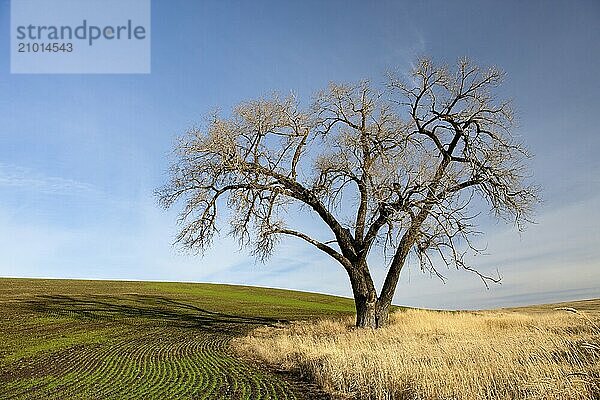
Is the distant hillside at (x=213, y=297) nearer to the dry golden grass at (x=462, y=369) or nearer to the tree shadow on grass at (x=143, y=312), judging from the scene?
the tree shadow on grass at (x=143, y=312)

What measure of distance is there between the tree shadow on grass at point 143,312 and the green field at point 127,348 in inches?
2.8

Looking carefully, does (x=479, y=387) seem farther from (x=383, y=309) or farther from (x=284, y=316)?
(x=284, y=316)

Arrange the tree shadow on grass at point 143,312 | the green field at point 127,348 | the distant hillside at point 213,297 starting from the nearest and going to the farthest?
1. the green field at point 127,348
2. the tree shadow on grass at point 143,312
3. the distant hillside at point 213,297

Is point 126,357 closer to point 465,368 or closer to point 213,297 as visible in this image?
point 465,368

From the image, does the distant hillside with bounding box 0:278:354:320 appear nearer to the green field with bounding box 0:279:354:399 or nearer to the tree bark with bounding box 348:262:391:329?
the green field with bounding box 0:279:354:399

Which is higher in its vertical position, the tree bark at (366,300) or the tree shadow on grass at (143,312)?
the tree bark at (366,300)

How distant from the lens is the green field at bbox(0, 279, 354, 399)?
12.2 meters

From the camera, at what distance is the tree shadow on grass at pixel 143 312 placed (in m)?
34.2

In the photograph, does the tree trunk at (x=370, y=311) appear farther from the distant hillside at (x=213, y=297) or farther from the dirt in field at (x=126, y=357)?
the distant hillside at (x=213, y=297)

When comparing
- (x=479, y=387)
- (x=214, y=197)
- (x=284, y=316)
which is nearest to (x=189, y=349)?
(x=214, y=197)

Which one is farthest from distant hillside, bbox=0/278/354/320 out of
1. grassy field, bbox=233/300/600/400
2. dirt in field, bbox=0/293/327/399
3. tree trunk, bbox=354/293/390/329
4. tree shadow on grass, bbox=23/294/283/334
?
grassy field, bbox=233/300/600/400

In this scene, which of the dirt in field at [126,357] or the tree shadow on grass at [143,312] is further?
the tree shadow on grass at [143,312]

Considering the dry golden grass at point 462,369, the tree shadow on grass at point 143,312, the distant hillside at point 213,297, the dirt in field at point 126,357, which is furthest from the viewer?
the distant hillside at point 213,297

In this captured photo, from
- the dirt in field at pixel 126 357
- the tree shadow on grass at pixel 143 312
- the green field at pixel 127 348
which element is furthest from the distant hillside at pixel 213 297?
the dirt in field at pixel 126 357
